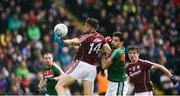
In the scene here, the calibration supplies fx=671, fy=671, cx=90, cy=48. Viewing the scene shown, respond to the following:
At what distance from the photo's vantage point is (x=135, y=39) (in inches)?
1008

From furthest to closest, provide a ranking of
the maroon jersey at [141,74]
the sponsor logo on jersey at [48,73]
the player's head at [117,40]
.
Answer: the sponsor logo on jersey at [48,73] → the maroon jersey at [141,74] → the player's head at [117,40]

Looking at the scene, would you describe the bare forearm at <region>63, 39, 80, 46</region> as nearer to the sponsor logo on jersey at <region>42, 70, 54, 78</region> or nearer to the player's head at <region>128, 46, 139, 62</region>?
the player's head at <region>128, 46, 139, 62</region>

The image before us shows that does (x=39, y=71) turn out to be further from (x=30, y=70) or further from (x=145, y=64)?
(x=145, y=64)

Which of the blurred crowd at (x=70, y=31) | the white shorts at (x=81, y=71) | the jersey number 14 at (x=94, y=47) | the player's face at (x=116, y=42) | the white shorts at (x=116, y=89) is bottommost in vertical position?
the white shorts at (x=116, y=89)

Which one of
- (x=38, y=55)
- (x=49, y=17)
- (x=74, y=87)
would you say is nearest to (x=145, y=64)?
(x=74, y=87)

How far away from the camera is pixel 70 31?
86.6 feet

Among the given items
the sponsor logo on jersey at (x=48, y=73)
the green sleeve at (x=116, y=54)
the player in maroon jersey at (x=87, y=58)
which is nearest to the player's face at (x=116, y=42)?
the green sleeve at (x=116, y=54)

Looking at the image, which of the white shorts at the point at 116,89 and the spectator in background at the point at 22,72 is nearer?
the white shorts at the point at 116,89

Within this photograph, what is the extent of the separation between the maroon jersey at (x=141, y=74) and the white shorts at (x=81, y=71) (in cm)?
142

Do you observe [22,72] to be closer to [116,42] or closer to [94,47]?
[116,42]

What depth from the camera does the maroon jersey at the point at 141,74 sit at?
51.5ft

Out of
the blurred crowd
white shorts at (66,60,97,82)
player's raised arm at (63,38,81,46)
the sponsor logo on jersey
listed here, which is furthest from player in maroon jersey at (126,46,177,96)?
the blurred crowd

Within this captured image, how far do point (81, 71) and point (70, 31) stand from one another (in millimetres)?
11814

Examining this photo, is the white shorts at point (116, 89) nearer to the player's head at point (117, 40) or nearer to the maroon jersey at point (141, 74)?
the maroon jersey at point (141, 74)
